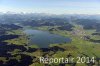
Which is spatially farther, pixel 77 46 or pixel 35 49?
pixel 77 46

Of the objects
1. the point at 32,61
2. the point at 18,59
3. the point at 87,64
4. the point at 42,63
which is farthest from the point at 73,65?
the point at 18,59

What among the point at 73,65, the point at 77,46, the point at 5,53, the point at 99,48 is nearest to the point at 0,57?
the point at 5,53

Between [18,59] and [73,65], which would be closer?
[73,65]

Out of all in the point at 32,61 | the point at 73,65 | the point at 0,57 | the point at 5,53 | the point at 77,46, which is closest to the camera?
the point at 73,65

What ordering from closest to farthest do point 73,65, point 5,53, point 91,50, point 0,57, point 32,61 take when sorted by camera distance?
1. point 73,65
2. point 32,61
3. point 0,57
4. point 5,53
5. point 91,50

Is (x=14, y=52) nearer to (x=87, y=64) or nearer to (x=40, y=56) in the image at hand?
(x=40, y=56)

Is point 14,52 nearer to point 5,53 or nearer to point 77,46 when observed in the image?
point 5,53

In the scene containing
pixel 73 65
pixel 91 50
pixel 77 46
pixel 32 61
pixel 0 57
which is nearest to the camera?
pixel 73 65

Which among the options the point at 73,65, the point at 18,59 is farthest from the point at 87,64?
the point at 18,59

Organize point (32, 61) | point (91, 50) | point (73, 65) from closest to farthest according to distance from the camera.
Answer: point (73, 65) < point (32, 61) < point (91, 50)
